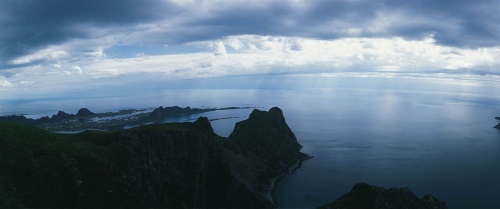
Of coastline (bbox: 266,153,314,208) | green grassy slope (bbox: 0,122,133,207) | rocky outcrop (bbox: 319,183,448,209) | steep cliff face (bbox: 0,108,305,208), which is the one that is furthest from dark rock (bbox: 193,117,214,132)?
rocky outcrop (bbox: 319,183,448,209)

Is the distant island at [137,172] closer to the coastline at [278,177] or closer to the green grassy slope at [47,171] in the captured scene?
the green grassy slope at [47,171]

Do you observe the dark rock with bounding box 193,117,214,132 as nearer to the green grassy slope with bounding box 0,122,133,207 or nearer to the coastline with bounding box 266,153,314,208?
the coastline with bounding box 266,153,314,208

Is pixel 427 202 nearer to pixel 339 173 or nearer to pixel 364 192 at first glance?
pixel 364 192

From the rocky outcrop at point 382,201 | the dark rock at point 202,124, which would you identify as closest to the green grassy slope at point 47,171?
the rocky outcrop at point 382,201

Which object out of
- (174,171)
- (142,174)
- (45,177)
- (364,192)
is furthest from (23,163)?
(364,192)

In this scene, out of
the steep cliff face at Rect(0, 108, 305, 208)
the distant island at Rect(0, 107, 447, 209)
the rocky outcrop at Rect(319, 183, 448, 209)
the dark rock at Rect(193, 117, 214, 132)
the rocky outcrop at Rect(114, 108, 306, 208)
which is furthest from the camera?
the dark rock at Rect(193, 117, 214, 132)

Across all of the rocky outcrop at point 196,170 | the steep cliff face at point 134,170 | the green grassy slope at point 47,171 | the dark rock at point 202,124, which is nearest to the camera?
the green grassy slope at point 47,171
